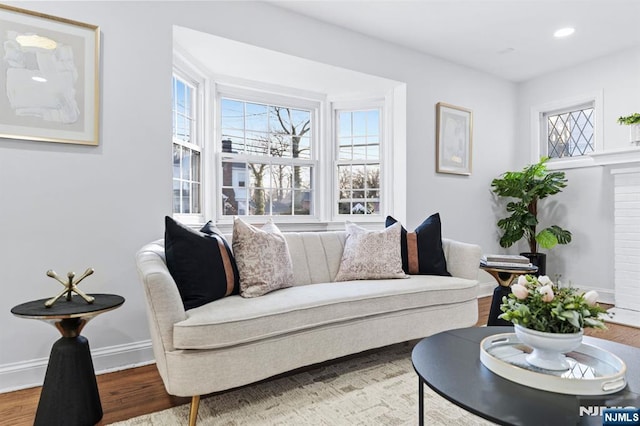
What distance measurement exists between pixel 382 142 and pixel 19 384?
3613mm

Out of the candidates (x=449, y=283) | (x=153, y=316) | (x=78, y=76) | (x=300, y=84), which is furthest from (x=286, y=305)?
(x=300, y=84)

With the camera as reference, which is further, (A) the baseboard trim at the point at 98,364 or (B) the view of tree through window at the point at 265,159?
(B) the view of tree through window at the point at 265,159

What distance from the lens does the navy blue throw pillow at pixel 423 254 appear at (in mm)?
2818

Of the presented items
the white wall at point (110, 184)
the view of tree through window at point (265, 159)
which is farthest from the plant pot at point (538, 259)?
the white wall at point (110, 184)

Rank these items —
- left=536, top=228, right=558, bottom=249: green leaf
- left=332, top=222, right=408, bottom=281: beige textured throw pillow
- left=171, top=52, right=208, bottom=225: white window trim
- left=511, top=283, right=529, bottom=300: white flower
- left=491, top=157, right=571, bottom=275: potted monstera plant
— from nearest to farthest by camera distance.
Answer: left=511, top=283, right=529, bottom=300: white flower
left=332, top=222, right=408, bottom=281: beige textured throw pillow
left=171, top=52, right=208, bottom=225: white window trim
left=536, top=228, right=558, bottom=249: green leaf
left=491, top=157, right=571, bottom=275: potted monstera plant

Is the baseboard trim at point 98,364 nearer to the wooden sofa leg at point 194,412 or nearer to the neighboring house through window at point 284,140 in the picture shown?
the wooden sofa leg at point 194,412

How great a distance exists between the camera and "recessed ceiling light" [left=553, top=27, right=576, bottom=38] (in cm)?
345

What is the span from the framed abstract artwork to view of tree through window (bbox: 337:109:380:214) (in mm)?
2463

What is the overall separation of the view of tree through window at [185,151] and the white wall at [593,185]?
4.16 m

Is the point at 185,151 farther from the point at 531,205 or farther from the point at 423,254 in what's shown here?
the point at 531,205

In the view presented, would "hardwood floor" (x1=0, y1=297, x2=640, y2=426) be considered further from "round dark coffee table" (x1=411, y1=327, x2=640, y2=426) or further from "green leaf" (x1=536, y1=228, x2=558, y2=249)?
"green leaf" (x1=536, y1=228, x2=558, y2=249)

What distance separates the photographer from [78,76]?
2.26m

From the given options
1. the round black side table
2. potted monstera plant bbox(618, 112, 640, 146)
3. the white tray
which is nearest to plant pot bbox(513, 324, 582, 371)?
the white tray

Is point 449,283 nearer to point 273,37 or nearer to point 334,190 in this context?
point 334,190
